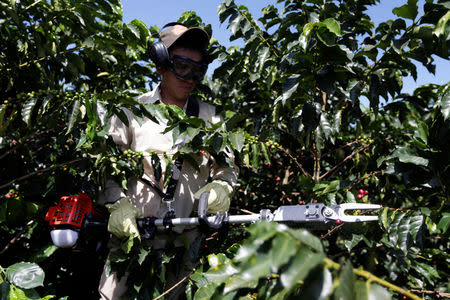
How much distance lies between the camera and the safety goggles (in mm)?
2107

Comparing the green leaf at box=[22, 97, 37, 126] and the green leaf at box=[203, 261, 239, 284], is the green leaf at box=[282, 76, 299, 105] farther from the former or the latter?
the green leaf at box=[22, 97, 37, 126]

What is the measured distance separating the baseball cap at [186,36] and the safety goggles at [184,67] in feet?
0.42

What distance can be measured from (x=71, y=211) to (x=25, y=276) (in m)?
0.34

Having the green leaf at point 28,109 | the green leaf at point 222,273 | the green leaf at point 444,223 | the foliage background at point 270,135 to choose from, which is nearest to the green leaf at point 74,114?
the foliage background at point 270,135

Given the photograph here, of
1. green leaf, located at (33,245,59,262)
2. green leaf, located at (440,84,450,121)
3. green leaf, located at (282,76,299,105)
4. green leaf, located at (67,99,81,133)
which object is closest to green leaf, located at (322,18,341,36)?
green leaf, located at (282,76,299,105)

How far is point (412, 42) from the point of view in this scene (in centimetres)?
161

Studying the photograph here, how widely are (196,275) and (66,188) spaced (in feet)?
4.44

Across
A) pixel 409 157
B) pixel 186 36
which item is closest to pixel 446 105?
pixel 409 157

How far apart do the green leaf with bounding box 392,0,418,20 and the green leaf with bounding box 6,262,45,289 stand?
5.98 ft

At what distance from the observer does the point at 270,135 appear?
7.27 ft

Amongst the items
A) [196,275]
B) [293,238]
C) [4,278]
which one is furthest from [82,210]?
[293,238]

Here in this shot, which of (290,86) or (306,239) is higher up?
(290,86)

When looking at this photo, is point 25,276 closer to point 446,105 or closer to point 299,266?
point 299,266

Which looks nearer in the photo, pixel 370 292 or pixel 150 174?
pixel 370 292
